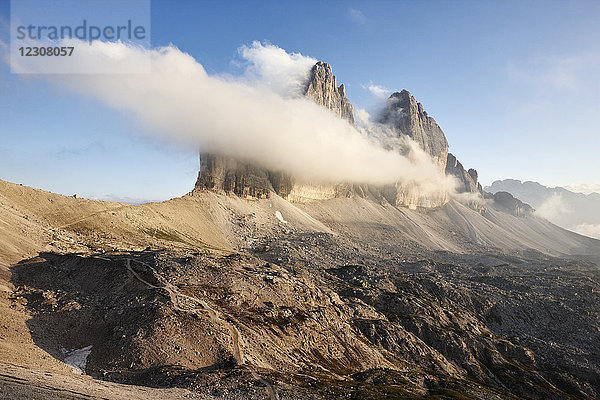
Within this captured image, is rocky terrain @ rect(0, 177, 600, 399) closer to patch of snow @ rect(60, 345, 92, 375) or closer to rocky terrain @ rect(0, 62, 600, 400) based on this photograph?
rocky terrain @ rect(0, 62, 600, 400)

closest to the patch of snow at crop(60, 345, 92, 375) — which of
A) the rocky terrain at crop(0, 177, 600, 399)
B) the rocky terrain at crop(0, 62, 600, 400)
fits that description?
the rocky terrain at crop(0, 62, 600, 400)

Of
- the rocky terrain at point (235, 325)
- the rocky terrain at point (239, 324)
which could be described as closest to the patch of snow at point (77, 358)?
the rocky terrain at point (235, 325)

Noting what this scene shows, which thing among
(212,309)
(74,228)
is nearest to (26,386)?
(212,309)

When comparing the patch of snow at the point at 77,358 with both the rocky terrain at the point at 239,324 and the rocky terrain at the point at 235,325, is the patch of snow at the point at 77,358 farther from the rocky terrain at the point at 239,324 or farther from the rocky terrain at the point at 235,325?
the rocky terrain at the point at 239,324

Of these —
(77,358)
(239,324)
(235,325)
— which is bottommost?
(239,324)

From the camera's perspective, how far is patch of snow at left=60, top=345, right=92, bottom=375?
133ft

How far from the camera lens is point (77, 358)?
42.5 meters

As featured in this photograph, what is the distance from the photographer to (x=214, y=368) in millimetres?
44938

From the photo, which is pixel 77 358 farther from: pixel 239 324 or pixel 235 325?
pixel 239 324

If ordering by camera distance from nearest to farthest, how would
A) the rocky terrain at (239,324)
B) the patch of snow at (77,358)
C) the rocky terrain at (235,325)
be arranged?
the patch of snow at (77,358) → the rocky terrain at (235,325) → the rocky terrain at (239,324)

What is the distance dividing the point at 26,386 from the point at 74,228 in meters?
93.2

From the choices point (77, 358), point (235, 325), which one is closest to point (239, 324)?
point (235, 325)

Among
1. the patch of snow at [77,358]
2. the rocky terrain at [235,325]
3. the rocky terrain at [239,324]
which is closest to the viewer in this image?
the patch of snow at [77,358]

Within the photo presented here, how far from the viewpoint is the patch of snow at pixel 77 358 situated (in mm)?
40406
